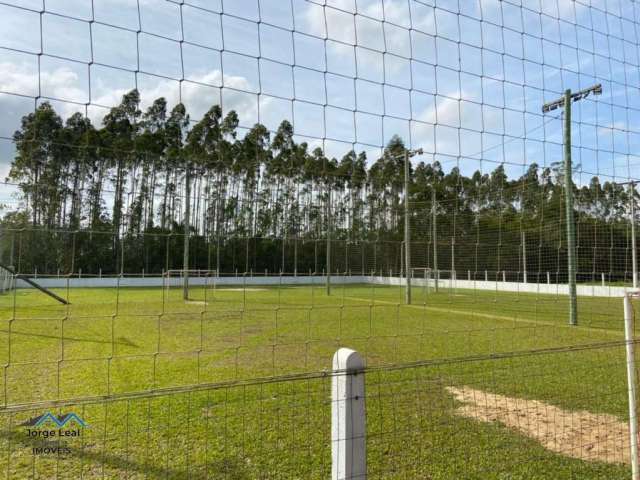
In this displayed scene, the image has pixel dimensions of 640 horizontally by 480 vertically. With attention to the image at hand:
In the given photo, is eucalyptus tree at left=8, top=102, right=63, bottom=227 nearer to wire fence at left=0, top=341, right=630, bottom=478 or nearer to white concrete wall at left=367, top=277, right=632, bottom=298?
wire fence at left=0, top=341, right=630, bottom=478

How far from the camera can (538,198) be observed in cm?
1424

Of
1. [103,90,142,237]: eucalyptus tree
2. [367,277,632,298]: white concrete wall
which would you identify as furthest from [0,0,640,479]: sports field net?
[367,277,632,298]: white concrete wall

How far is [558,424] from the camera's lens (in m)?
3.41

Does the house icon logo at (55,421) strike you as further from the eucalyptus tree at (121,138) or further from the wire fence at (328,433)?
the eucalyptus tree at (121,138)

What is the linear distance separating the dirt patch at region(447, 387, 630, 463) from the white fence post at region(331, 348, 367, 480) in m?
2.02

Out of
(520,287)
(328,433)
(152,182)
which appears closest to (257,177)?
(152,182)

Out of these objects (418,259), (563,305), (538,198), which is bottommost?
(563,305)

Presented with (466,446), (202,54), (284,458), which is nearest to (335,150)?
(202,54)

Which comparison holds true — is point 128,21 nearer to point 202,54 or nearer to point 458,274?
point 202,54

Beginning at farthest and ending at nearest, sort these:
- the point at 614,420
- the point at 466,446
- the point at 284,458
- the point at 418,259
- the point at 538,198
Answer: the point at 418,259 → the point at 538,198 → the point at 614,420 → the point at 466,446 → the point at 284,458

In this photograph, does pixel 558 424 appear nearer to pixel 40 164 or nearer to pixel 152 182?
pixel 152 182

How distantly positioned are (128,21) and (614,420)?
3998 millimetres

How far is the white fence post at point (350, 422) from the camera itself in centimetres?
150

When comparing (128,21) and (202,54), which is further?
(202,54)
